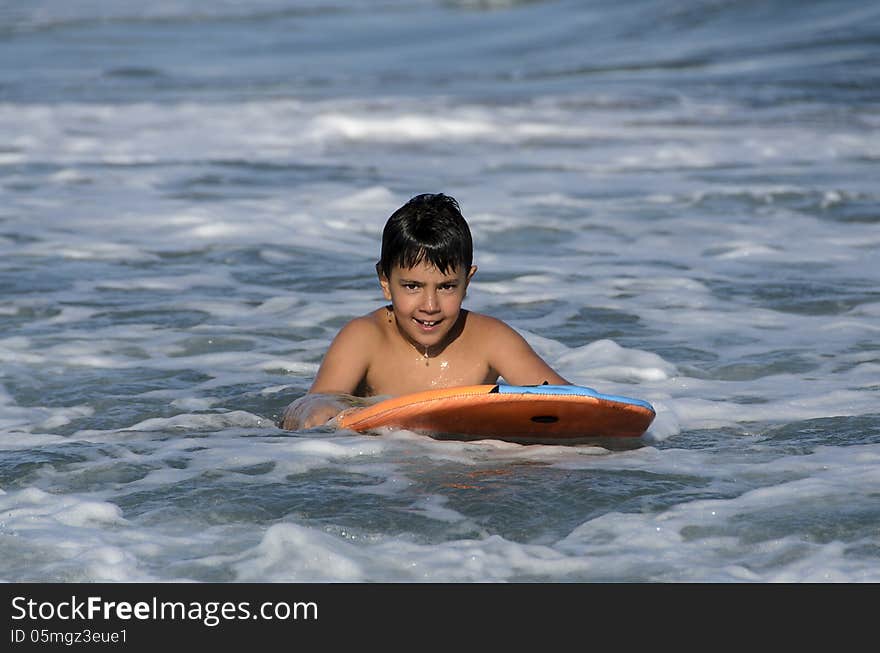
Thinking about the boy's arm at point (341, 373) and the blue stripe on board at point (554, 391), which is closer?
the blue stripe on board at point (554, 391)

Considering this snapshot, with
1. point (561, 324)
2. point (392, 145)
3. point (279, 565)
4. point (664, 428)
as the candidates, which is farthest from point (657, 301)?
point (392, 145)

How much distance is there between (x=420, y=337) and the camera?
4.80m

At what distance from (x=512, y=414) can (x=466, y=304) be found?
8.36ft

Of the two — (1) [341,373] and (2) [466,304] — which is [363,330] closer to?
(1) [341,373]

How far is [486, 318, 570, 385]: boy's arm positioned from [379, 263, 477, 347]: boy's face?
281 mm

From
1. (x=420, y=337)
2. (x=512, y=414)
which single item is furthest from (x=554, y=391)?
(x=420, y=337)

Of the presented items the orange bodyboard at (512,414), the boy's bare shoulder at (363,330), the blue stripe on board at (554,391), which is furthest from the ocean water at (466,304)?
the boy's bare shoulder at (363,330)

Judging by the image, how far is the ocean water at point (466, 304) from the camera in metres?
3.66

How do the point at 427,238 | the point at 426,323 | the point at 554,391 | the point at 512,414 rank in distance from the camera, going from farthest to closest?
the point at 426,323 → the point at 427,238 → the point at 512,414 → the point at 554,391

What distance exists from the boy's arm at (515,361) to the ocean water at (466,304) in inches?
19.0

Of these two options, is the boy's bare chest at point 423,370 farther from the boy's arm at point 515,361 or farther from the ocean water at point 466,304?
the ocean water at point 466,304

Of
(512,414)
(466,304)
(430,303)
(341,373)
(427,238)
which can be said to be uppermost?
(466,304)

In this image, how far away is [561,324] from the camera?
6.33m

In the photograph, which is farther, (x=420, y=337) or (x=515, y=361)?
(x=515, y=361)
